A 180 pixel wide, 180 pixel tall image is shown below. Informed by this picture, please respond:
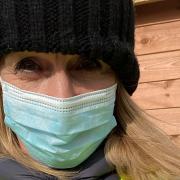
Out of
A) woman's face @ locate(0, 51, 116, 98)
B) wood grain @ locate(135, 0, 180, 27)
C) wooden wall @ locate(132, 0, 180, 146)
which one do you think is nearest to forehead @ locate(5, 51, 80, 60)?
woman's face @ locate(0, 51, 116, 98)

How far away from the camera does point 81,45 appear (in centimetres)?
153

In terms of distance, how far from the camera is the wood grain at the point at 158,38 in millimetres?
2830

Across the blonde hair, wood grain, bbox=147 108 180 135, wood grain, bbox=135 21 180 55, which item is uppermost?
the blonde hair

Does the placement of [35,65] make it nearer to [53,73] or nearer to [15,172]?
[53,73]

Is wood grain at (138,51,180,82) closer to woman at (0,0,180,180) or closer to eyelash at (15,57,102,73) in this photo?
woman at (0,0,180,180)

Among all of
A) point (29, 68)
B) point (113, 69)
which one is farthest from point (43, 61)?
point (113, 69)

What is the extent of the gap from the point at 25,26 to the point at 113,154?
0.50 m

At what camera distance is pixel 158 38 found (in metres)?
2.90

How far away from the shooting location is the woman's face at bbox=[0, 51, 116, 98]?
1.55 metres

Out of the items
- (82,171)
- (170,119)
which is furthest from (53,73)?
(170,119)

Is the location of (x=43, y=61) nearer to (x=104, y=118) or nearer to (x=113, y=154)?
(x=104, y=118)

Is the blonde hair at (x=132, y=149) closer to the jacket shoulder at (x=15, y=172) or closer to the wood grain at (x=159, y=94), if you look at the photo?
the jacket shoulder at (x=15, y=172)

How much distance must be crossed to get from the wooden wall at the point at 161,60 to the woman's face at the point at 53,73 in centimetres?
119

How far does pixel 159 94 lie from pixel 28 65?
56.5 inches
